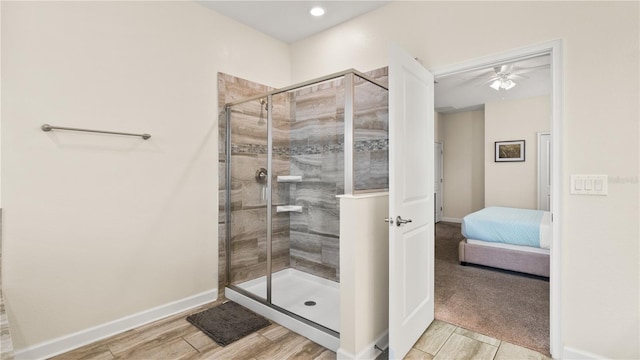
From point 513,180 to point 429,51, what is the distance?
456 cm

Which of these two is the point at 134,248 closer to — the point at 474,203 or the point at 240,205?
the point at 240,205

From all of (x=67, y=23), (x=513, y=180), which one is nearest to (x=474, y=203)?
(x=513, y=180)

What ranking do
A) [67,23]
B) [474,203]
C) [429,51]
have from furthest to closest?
[474,203] → [429,51] → [67,23]

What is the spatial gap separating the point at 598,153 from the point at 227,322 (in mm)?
2761

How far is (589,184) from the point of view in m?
1.85

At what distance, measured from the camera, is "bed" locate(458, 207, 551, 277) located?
3.43 meters

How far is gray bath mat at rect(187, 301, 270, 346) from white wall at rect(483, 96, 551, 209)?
5.29m

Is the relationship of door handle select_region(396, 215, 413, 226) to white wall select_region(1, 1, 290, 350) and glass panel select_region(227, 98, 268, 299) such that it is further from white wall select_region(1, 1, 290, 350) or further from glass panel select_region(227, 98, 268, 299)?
white wall select_region(1, 1, 290, 350)

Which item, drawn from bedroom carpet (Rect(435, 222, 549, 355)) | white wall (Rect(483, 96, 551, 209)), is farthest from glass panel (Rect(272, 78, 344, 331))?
white wall (Rect(483, 96, 551, 209))

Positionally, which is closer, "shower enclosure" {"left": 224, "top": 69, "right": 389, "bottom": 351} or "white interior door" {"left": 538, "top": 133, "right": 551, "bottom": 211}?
"shower enclosure" {"left": 224, "top": 69, "right": 389, "bottom": 351}

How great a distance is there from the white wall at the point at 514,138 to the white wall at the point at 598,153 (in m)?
4.36

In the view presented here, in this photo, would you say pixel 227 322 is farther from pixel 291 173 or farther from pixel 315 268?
pixel 291 173

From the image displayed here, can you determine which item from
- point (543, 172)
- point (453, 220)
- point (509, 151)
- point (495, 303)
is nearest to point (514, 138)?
point (509, 151)

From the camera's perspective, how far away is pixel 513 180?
5.91 metres
